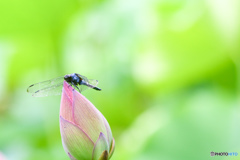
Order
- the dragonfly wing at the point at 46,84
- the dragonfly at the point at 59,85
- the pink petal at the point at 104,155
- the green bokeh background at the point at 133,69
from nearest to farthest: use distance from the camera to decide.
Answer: the pink petal at the point at 104,155 < the dragonfly at the point at 59,85 < the dragonfly wing at the point at 46,84 < the green bokeh background at the point at 133,69

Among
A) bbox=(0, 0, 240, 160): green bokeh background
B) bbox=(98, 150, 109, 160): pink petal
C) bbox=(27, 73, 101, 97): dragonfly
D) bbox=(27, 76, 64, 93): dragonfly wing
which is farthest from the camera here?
bbox=(0, 0, 240, 160): green bokeh background

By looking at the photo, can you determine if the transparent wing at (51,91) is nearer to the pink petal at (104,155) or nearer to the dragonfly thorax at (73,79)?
the dragonfly thorax at (73,79)

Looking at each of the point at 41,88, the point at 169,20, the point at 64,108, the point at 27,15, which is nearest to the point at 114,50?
the point at 169,20

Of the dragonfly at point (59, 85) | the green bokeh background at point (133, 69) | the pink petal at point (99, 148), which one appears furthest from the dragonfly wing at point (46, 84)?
the green bokeh background at point (133, 69)

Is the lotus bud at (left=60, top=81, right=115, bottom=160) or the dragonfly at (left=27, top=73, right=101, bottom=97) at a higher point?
the dragonfly at (left=27, top=73, right=101, bottom=97)

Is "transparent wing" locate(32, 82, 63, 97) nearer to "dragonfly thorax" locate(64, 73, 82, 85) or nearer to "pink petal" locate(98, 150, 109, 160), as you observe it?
"dragonfly thorax" locate(64, 73, 82, 85)

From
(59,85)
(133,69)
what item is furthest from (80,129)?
(133,69)

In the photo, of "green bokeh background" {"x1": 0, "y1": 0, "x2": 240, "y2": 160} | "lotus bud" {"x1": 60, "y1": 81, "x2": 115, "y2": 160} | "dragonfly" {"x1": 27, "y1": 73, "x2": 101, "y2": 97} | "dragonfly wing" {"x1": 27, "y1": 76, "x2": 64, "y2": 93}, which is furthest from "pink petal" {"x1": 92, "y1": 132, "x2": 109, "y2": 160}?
"green bokeh background" {"x1": 0, "y1": 0, "x2": 240, "y2": 160}
